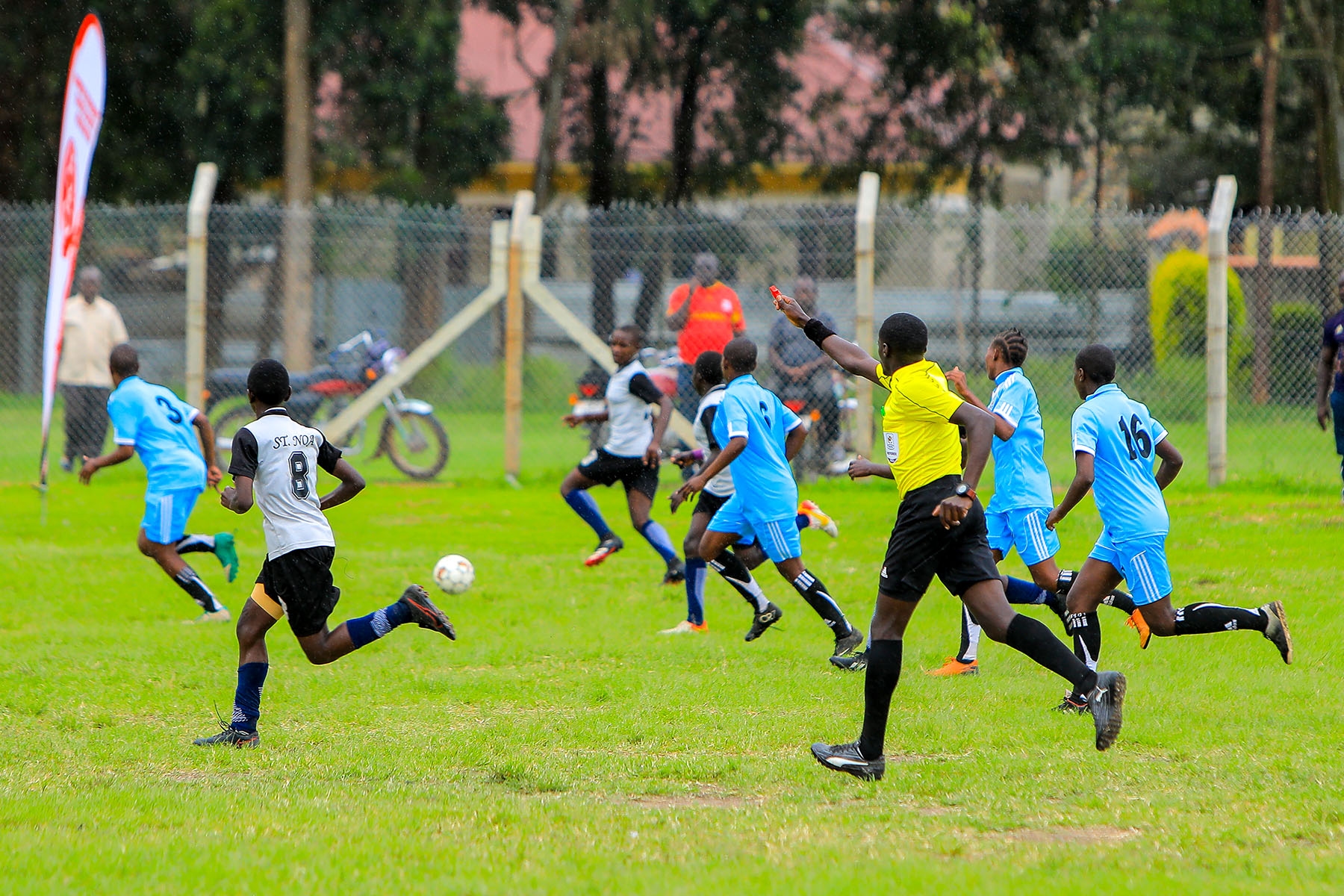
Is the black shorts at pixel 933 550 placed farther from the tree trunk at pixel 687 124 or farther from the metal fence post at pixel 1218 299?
the tree trunk at pixel 687 124

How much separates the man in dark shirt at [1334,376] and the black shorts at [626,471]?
5510 mm

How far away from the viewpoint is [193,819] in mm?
4496

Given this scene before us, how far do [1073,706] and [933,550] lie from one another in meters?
1.44

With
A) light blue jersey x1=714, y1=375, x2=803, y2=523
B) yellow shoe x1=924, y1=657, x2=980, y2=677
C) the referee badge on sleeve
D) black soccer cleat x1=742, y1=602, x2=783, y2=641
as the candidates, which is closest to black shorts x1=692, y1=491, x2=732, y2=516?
light blue jersey x1=714, y1=375, x2=803, y2=523

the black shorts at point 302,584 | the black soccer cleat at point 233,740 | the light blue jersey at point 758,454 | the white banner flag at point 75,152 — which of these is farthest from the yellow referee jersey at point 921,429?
the white banner flag at point 75,152

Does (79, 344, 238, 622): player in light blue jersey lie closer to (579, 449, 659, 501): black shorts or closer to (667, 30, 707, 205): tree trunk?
(579, 449, 659, 501): black shorts

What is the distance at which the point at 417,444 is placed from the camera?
1412 cm

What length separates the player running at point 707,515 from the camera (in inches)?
317

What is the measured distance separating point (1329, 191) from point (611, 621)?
1710cm

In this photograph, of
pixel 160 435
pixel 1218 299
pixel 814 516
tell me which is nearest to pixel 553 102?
pixel 1218 299

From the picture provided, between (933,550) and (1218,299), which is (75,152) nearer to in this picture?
(933,550)

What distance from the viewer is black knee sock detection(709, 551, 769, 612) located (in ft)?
25.8

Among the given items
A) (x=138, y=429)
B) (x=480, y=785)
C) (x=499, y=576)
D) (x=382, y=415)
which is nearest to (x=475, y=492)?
(x=382, y=415)

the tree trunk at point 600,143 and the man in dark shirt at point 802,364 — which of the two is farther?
the tree trunk at point 600,143
